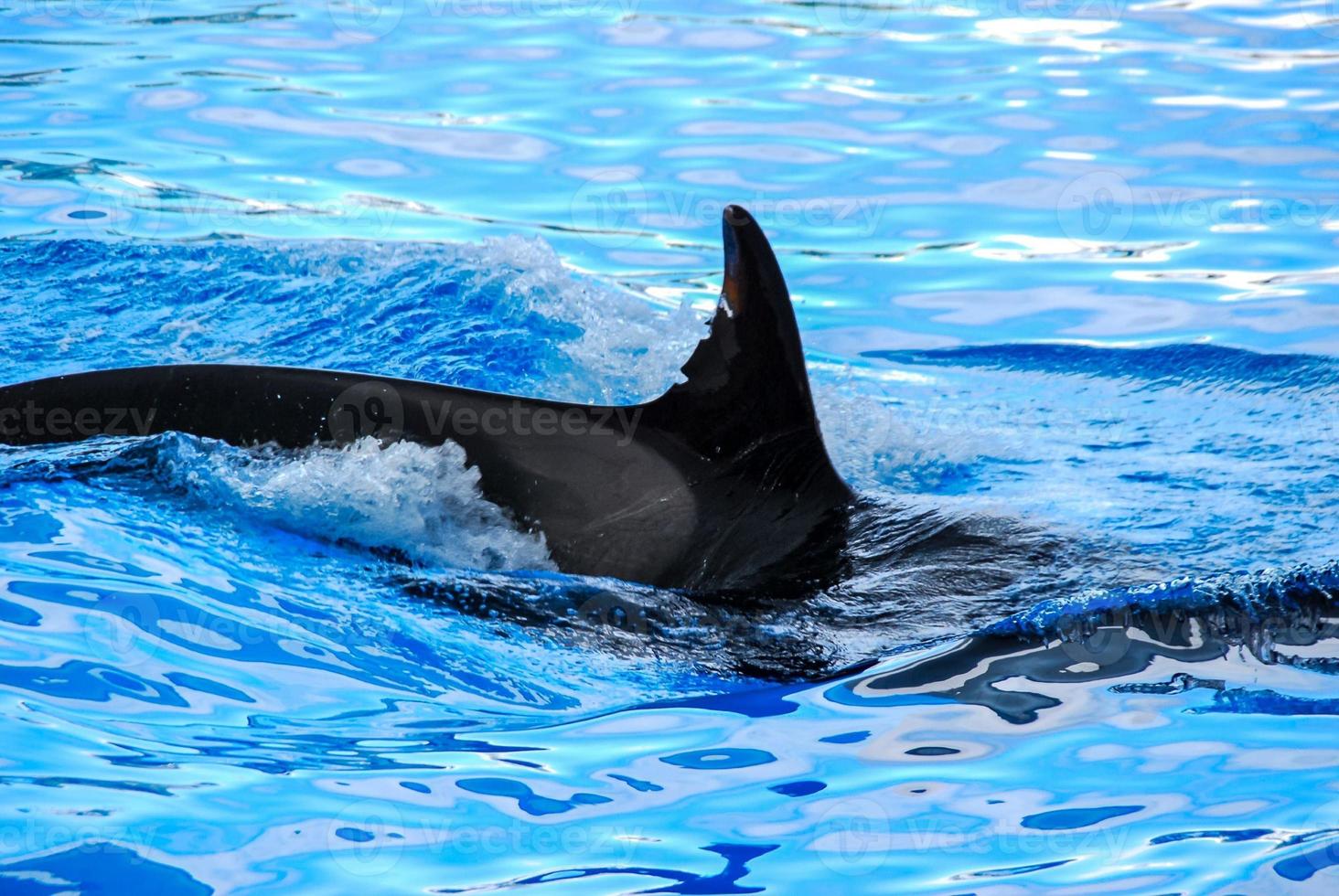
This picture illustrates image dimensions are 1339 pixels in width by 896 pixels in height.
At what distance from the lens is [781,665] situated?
15.3 ft

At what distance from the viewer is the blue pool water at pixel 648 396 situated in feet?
Result: 12.6

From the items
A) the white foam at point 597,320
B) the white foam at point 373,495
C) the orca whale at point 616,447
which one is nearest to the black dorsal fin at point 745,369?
the orca whale at point 616,447

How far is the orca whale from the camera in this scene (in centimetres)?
497

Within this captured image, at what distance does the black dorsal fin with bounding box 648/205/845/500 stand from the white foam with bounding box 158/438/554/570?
712mm

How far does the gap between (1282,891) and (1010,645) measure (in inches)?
52.2

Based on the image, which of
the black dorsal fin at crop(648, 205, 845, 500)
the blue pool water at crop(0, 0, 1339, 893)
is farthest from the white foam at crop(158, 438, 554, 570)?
the black dorsal fin at crop(648, 205, 845, 500)

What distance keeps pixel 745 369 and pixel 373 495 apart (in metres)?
1.39

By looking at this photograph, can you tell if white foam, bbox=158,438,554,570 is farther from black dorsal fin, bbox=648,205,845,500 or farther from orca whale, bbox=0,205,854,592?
black dorsal fin, bbox=648,205,845,500

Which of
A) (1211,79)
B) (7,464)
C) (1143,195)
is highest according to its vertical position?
(1211,79)

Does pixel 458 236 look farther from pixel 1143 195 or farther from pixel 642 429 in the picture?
pixel 642 429

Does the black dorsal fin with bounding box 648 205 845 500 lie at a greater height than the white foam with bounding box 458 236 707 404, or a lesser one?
greater

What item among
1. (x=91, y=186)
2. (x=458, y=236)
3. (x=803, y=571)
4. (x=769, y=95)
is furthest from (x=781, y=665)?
(x=769, y=95)

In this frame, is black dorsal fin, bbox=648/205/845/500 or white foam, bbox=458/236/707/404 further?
white foam, bbox=458/236/707/404

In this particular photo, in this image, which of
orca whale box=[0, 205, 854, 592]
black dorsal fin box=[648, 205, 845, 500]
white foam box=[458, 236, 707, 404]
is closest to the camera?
black dorsal fin box=[648, 205, 845, 500]
